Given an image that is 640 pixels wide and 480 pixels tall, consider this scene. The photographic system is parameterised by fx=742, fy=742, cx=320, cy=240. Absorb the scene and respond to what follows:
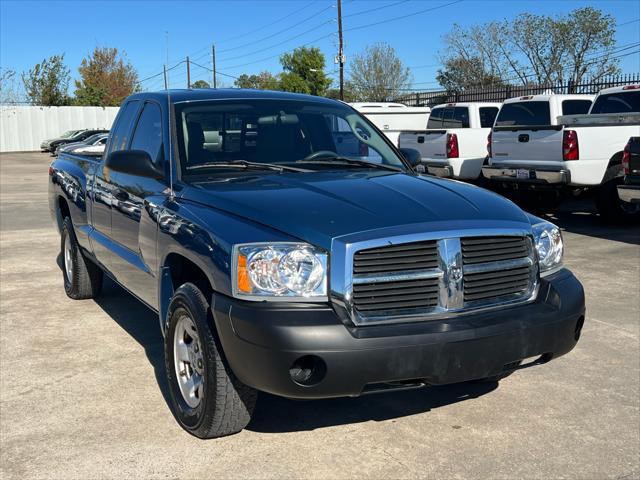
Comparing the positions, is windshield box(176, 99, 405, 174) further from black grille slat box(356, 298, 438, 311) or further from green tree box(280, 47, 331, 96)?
green tree box(280, 47, 331, 96)

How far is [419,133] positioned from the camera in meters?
14.9

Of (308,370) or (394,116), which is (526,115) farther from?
(308,370)

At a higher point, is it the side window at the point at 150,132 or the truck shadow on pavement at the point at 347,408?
the side window at the point at 150,132

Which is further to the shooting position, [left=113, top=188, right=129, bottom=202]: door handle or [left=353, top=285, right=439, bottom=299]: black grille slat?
[left=113, top=188, right=129, bottom=202]: door handle

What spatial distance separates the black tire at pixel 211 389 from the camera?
3.55m

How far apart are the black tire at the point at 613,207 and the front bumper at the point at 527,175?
775 millimetres

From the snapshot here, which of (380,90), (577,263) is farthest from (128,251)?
(380,90)

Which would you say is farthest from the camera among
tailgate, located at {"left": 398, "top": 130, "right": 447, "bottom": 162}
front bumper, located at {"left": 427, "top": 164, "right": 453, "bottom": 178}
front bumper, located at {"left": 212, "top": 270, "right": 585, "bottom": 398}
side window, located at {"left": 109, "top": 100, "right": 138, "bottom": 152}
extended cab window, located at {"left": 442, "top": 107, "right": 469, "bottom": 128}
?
extended cab window, located at {"left": 442, "top": 107, "right": 469, "bottom": 128}

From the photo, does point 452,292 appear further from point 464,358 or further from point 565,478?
point 565,478

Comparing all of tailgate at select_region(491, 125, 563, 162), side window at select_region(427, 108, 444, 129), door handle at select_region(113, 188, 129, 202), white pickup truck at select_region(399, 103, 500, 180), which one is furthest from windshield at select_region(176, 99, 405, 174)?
side window at select_region(427, 108, 444, 129)

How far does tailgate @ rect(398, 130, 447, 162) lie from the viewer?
14.3 metres

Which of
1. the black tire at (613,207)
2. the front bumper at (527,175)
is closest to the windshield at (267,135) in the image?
the front bumper at (527,175)

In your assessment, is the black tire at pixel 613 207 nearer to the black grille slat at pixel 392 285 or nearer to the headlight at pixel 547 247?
the headlight at pixel 547 247

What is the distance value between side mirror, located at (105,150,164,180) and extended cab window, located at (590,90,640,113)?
33.5ft
